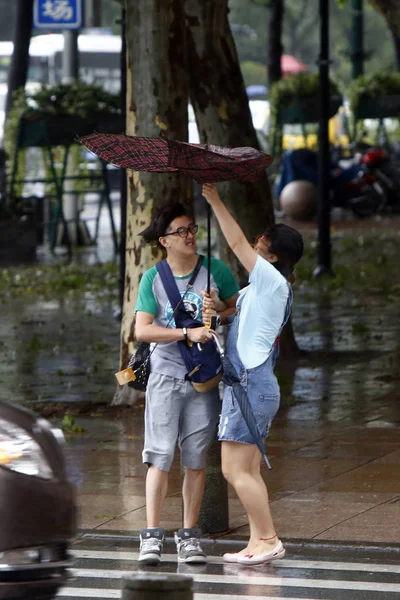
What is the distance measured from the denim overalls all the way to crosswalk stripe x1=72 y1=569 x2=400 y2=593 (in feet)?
2.16

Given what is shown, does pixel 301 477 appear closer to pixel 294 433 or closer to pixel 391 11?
pixel 294 433

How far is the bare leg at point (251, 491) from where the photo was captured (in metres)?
6.96

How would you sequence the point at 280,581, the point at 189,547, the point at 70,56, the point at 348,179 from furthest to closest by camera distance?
the point at 348,179
the point at 70,56
the point at 189,547
the point at 280,581

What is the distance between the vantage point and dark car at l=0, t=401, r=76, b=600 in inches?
208

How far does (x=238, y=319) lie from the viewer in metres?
6.92

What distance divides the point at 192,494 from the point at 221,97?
21.5ft

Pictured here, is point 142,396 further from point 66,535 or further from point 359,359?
point 66,535

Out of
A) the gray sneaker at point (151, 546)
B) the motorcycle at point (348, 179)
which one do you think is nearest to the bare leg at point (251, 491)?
the gray sneaker at point (151, 546)

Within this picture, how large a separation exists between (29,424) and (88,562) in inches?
64.1

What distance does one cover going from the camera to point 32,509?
5383mm

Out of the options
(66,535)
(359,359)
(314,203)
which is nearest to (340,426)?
(359,359)

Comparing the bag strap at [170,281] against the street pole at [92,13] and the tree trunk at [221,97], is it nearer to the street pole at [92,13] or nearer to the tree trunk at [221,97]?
the tree trunk at [221,97]

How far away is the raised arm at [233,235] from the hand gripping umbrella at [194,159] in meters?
0.08

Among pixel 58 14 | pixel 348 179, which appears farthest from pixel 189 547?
pixel 348 179
